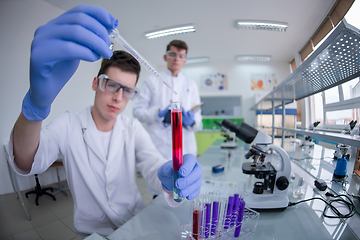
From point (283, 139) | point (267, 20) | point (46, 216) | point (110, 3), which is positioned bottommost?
point (46, 216)

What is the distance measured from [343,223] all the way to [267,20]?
1616 mm

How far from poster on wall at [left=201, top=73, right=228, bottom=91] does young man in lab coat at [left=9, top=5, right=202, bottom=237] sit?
306 cm

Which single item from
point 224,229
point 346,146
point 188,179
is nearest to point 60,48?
point 188,179

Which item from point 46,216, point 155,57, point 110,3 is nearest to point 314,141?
point 46,216

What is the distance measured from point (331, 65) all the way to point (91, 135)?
56.7 inches

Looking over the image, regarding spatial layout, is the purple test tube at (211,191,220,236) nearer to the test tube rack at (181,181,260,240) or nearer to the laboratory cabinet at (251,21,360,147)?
the test tube rack at (181,181,260,240)

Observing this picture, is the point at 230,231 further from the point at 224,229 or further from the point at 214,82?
the point at 214,82

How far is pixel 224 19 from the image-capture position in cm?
171

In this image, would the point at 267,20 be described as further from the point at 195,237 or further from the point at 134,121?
the point at 195,237

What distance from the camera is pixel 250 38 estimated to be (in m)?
1.75

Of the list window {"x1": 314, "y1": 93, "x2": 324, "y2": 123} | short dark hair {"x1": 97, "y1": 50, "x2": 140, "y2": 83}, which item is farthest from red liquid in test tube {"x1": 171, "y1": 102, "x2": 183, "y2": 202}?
window {"x1": 314, "y1": 93, "x2": 324, "y2": 123}

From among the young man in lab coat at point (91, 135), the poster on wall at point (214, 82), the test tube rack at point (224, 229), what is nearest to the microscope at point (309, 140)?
the test tube rack at point (224, 229)

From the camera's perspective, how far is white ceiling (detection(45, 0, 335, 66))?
1.07 metres

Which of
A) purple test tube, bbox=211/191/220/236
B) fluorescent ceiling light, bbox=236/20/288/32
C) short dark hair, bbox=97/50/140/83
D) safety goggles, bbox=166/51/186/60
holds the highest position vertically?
fluorescent ceiling light, bbox=236/20/288/32
